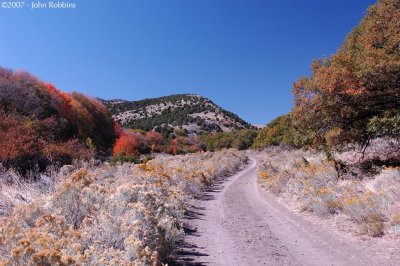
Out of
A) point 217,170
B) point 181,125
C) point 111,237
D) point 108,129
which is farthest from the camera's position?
point 181,125

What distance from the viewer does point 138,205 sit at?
7.57 meters

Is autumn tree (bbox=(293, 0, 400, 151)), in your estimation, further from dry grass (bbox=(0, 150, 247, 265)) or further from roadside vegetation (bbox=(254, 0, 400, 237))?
dry grass (bbox=(0, 150, 247, 265))

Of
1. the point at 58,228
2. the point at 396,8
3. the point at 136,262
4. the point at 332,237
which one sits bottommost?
the point at 332,237

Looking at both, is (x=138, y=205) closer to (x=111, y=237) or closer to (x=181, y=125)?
(x=111, y=237)

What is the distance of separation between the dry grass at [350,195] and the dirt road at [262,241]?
0.74 meters

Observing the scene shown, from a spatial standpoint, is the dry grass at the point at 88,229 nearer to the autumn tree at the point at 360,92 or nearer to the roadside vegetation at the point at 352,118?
the roadside vegetation at the point at 352,118

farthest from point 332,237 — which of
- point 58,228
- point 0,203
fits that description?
point 0,203

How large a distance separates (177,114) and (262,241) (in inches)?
3620

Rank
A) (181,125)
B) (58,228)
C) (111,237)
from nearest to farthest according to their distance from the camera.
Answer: (58,228) < (111,237) < (181,125)

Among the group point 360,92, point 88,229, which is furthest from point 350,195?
point 88,229

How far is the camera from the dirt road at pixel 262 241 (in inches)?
307

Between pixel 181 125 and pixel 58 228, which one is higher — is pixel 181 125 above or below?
above

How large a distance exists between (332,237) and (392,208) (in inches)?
71.4

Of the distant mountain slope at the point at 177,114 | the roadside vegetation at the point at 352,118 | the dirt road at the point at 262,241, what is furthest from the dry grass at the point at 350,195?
the distant mountain slope at the point at 177,114
